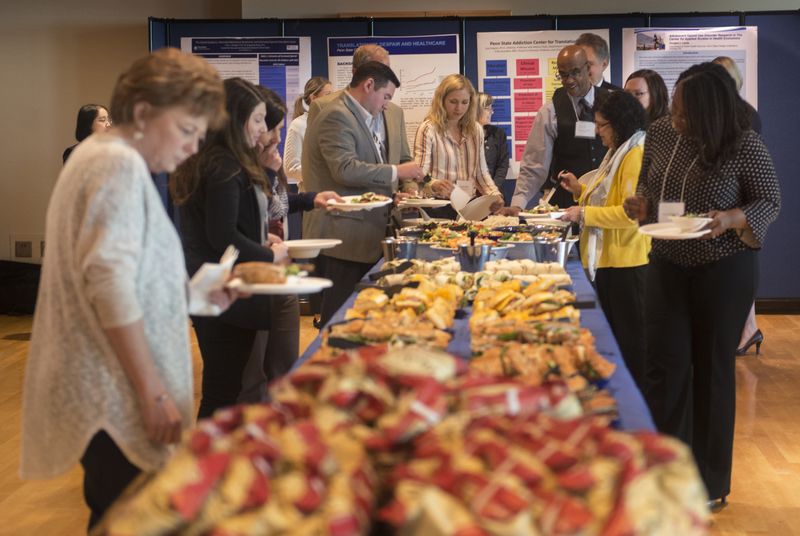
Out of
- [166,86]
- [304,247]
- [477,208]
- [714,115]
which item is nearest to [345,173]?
[477,208]

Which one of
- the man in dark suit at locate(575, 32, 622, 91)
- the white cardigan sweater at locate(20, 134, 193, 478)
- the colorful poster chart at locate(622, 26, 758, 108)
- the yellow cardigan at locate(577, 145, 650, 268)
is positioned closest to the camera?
the white cardigan sweater at locate(20, 134, 193, 478)

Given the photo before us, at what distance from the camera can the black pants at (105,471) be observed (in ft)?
5.97

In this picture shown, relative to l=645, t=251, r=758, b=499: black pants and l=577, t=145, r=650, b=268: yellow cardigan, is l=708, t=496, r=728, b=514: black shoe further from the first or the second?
l=577, t=145, r=650, b=268: yellow cardigan

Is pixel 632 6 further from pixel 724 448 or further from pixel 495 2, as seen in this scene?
pixel 724 448

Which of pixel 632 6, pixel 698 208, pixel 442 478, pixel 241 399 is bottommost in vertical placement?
Result: pixel 241 399

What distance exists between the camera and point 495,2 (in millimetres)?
7141

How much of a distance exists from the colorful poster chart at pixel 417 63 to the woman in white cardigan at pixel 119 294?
5.17 meters

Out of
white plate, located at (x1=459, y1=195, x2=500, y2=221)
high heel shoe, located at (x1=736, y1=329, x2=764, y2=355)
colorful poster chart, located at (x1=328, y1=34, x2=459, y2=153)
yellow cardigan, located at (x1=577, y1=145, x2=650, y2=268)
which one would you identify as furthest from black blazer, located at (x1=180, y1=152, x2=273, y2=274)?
colorful poster chart, located at (x1=328, y1=34, x2=459, y2=153)

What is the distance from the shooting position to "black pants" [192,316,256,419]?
2.85 meters

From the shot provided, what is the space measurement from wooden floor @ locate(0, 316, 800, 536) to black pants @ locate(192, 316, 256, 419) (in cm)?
→ 83

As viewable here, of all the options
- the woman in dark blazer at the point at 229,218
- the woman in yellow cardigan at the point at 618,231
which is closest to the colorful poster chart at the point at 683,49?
the woman in yellow cardigan at the point at 618,231

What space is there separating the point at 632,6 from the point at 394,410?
6.46m

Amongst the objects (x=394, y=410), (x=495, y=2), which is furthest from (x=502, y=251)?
(x=495, y=2)

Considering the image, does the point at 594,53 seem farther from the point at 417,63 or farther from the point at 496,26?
the point at 417,63
